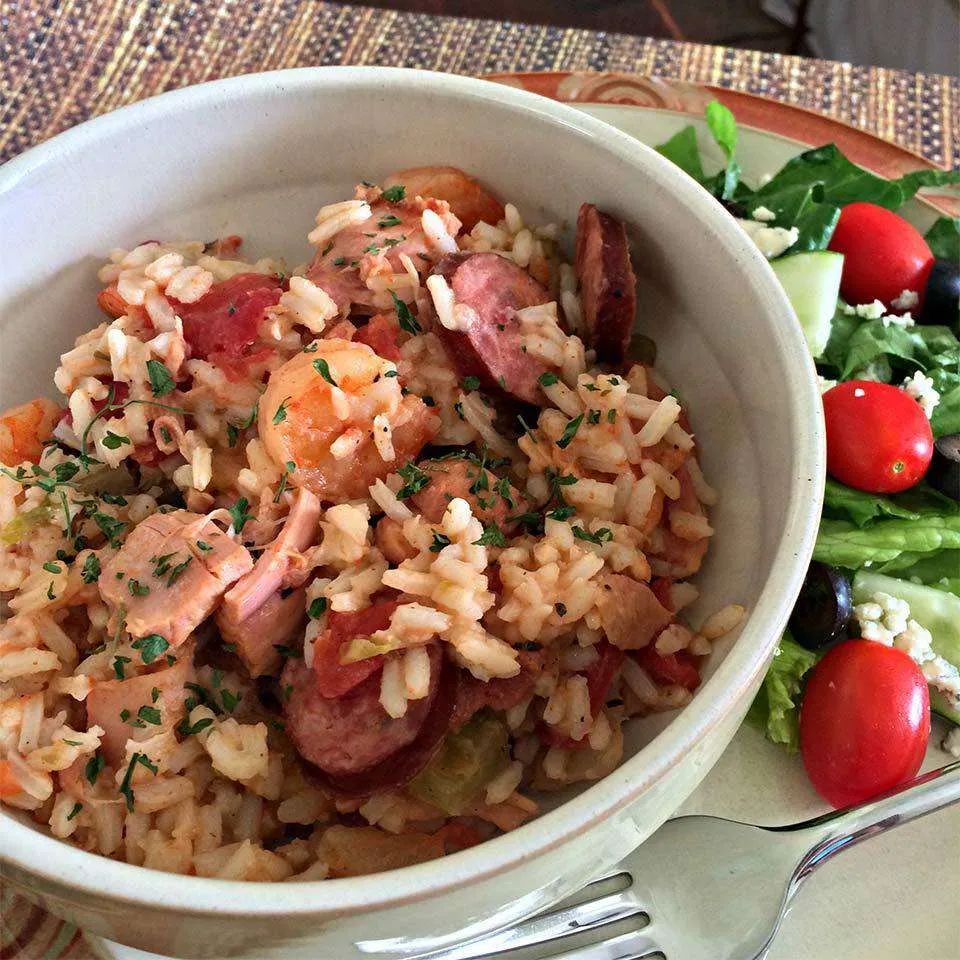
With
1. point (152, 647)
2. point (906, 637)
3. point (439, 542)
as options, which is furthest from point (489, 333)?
point (906, 637)

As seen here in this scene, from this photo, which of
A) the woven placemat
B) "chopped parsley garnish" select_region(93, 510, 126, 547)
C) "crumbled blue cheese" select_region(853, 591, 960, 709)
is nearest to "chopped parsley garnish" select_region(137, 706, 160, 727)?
"chopped parsley garnish" select_region(93, 510, 126, 547)

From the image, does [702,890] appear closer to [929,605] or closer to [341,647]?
[341,647]

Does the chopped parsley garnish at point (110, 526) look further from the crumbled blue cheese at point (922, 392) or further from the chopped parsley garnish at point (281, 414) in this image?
the crumbled blue cheese at point (922, 392)

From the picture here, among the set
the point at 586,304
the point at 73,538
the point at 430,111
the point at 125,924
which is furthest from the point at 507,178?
the point at 125,924

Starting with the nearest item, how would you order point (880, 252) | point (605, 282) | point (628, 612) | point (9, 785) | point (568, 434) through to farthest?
point (9, 785)
point (628, 612)
point (568, 434)
point (605, 282)
point (880, 252)

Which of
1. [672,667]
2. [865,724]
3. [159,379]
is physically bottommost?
[865,724]

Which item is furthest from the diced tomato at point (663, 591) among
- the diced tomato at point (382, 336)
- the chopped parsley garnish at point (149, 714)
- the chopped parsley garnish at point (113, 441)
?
the chopped parsley garnish at point (113, 441)
